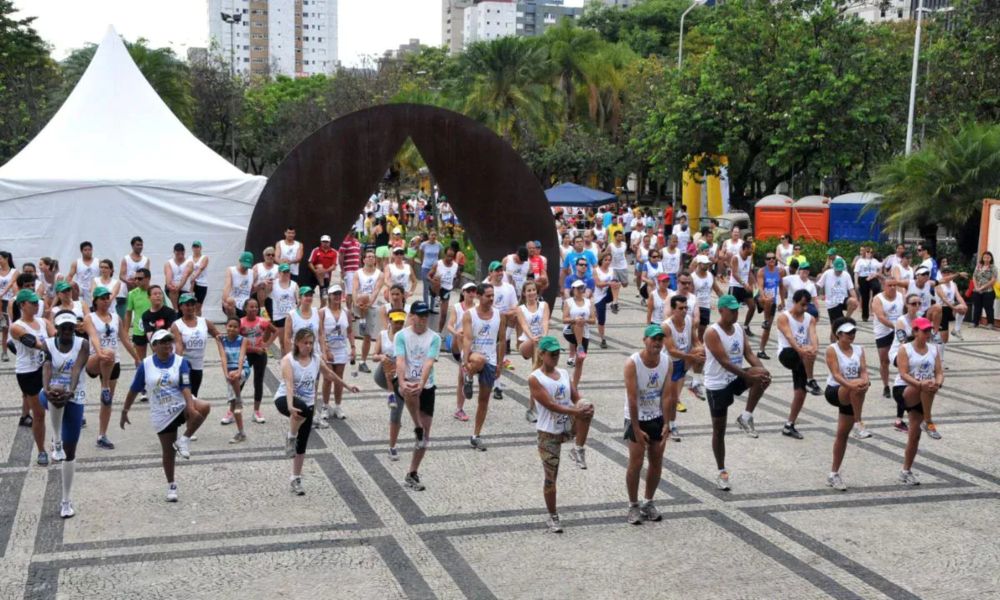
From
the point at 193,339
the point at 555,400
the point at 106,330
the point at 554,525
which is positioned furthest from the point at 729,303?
the point at 106,330

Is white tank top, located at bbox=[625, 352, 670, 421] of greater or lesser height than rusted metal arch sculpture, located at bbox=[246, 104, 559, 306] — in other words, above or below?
below

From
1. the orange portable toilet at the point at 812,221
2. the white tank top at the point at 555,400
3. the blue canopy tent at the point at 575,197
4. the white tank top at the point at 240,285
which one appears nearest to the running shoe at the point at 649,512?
the white tank top at the point at 555,400

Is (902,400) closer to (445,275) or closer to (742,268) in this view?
(742,268)

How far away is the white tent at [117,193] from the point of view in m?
18.2

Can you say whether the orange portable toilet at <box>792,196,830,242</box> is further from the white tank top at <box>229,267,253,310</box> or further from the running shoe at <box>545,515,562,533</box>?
the running shoe at <box>545,515,562,533</box>

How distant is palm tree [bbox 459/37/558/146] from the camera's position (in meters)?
41.6

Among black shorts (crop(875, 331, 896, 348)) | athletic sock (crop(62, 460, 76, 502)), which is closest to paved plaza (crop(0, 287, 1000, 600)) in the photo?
athletic sock (crop(62, 460, 76, 502))

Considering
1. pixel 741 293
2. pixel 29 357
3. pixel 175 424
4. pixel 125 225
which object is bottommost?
pixel 175 424

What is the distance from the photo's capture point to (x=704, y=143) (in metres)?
31.7

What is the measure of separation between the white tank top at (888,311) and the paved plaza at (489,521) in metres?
1.93

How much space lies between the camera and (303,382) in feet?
30.3

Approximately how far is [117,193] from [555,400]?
12.8 meters

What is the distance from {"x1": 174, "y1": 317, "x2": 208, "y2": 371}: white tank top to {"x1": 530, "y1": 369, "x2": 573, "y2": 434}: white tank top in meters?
4.03

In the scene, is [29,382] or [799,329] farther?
[799,329]
